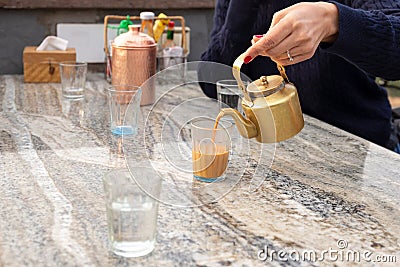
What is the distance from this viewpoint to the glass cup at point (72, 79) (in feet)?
6.16

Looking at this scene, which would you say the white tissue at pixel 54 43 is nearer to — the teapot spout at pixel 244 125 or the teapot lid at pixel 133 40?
the teapot lid at pixel 133 40

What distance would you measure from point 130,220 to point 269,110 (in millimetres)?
385

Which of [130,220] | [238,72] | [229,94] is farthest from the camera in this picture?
[229,94]

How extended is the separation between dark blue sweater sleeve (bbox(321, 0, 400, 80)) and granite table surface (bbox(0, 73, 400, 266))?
0.21 m

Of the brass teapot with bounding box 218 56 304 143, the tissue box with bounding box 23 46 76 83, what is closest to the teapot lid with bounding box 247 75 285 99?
the brass teapot with bounding box 218 56 304 143

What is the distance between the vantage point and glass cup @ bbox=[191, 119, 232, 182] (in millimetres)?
1156

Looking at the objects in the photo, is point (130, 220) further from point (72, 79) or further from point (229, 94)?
point (72, 79)

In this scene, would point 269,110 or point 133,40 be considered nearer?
point 269,110

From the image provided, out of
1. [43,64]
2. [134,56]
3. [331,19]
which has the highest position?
[331,19]

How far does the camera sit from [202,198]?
1.09 meters

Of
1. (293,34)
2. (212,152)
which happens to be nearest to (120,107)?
(212,152)

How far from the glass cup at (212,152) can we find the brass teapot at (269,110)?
3 cm

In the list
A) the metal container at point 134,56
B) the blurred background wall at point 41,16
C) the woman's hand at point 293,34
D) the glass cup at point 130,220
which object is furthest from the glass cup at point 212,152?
the blurred background wall at point 41,16

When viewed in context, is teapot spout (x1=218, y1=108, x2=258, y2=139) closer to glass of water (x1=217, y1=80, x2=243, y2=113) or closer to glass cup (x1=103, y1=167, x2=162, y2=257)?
glass of water (x1=217, y1=80, x2=243, y2=113)
